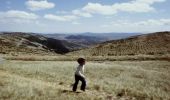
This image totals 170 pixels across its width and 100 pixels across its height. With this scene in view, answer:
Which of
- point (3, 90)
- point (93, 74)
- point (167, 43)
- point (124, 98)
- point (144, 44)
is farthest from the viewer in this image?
point (144, 44)

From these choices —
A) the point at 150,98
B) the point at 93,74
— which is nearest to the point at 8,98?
the point at 150,98

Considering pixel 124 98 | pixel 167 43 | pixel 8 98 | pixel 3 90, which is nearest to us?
pixel 8 98

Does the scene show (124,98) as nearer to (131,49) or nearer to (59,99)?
(59,99)

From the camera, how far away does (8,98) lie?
1380 centimetres

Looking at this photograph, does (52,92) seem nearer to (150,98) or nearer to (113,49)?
(150,98)

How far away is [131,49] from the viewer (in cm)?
8325

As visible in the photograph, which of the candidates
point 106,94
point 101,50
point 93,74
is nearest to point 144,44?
point 101,50

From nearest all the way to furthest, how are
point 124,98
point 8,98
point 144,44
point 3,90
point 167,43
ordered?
point 8,98 → point 3,90 → point 124,98 → point 167,43 → point 144,44

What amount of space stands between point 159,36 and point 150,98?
A: 78302 mm

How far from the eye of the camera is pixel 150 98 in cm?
1719

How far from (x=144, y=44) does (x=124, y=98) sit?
237ft

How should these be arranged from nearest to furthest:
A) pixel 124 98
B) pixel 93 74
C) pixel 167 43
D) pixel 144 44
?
pixel 124 98
pixel 93 74
pixel 167 43
pixel 144 44

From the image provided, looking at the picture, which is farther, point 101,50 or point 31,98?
point 101,50

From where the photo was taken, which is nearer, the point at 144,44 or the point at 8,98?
the point at 8,98
